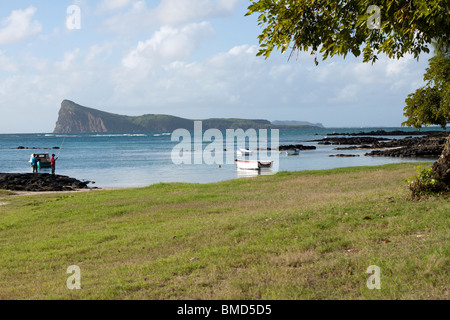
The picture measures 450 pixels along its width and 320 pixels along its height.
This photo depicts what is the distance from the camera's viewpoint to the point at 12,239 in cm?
1191

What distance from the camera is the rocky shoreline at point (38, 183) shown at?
107ft

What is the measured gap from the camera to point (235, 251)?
27.9 ft

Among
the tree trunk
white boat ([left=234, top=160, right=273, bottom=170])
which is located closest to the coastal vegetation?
the tree trunk

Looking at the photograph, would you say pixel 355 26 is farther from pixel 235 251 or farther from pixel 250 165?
pixel 250 165

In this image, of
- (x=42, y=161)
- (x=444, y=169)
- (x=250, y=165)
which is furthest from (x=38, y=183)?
(x=444, y=169)

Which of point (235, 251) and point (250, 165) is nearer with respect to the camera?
point (235, 251)

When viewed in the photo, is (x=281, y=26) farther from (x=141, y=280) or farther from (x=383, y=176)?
(x=383, y=176)

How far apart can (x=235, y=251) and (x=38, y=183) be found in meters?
30.2

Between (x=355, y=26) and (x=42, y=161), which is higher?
(x=355, y=26)

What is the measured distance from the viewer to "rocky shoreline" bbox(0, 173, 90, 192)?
32.7 metres

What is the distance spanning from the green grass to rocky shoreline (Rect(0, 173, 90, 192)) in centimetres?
1830
